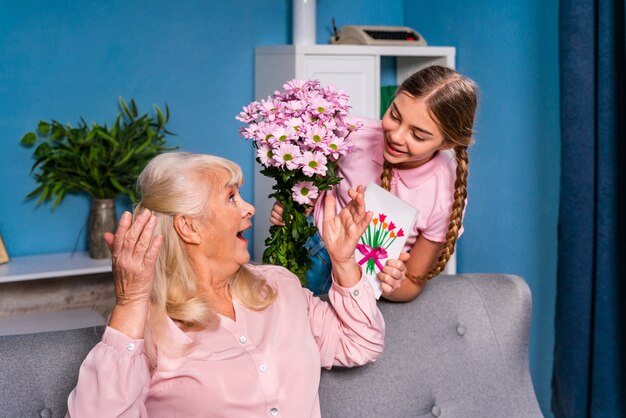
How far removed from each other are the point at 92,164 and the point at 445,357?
1.79m

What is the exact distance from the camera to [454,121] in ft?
6.22

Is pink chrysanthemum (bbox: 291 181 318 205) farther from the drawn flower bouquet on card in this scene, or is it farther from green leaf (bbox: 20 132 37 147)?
green leaf (bbox: 20 132 37 147)

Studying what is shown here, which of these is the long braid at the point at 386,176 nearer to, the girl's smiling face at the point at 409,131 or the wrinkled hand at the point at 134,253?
the girl's smiling face at the point at 409,131

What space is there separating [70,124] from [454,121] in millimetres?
1863

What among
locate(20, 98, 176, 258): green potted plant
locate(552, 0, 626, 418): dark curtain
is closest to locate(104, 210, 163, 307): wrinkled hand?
locate(552, 0, 626, 418): dark curtain

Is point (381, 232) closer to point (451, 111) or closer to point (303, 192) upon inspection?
point (303, 192)

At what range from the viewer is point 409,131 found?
1.90 m

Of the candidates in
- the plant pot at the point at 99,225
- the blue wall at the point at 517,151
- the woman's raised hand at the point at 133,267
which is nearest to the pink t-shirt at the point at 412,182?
the woman's raised hand at the point at 133,267

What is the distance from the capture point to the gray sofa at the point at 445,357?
1.74 metres

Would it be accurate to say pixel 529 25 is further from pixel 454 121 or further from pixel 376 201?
pixel 376 201

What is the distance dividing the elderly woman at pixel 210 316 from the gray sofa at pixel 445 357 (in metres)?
0.09

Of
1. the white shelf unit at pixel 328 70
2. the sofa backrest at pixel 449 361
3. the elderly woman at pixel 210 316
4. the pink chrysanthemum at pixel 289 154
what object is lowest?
the sofa backrest at pixel 449 361

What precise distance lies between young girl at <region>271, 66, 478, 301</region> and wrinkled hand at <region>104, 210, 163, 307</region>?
56cm

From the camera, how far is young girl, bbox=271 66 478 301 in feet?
6.18
